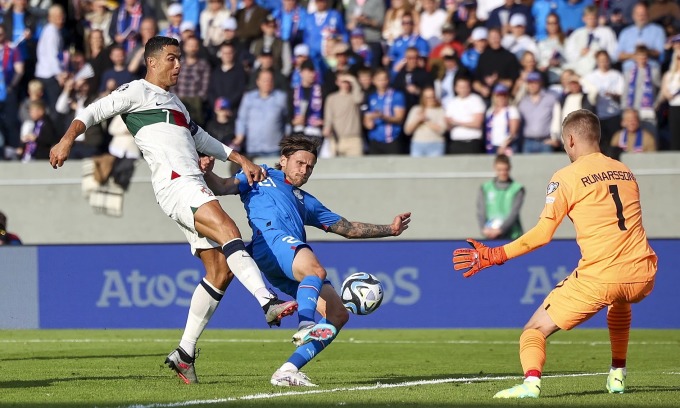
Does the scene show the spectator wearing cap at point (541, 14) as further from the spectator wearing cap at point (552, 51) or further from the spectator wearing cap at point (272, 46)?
the spectator wearing cap at point (272, 46)

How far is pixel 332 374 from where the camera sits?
10.4 meters

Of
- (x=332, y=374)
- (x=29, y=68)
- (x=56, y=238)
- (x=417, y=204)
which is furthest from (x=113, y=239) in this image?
(x=332, y=374)

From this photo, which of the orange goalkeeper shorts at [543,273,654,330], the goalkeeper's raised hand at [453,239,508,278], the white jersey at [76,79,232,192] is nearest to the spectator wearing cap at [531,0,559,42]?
the white jersey at [76,79,232,192]

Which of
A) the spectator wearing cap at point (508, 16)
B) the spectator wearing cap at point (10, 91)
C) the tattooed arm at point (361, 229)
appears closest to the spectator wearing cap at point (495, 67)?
the spectator wearing cap at point (508, 16)

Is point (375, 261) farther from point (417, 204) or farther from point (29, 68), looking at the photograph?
point (29, 68)

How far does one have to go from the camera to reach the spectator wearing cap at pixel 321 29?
21219mm

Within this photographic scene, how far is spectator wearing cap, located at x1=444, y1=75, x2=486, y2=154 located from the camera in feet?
63.9

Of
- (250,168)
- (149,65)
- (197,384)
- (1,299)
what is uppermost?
(149,65)

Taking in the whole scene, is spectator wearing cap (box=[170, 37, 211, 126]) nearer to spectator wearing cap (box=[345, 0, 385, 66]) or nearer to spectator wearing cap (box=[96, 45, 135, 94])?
spectator wearing cap (box=[96, 45, 135, 94])

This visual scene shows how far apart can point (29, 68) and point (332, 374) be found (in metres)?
13.6

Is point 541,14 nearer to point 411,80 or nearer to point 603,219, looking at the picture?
point 411,80

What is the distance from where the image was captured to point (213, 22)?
21984 millimetres

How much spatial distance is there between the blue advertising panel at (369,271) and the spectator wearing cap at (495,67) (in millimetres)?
3695

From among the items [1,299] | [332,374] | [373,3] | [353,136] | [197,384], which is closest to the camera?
[197,384]
